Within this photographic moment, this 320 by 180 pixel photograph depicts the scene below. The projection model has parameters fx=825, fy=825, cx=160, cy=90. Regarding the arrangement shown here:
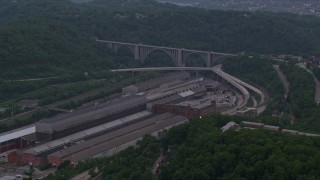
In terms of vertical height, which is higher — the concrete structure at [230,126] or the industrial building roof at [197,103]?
the concrete structure at [230,126]

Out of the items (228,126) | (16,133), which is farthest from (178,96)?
(228,126)

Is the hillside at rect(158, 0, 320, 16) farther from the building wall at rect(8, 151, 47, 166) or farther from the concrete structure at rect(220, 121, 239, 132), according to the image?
the concrete structure at rect(220, 121, 239, 132)

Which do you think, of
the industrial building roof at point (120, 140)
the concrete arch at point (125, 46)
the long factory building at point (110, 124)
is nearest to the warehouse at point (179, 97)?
the long factory building at point (110, 124)

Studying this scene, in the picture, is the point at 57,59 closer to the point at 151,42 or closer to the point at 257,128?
the point at 151,42

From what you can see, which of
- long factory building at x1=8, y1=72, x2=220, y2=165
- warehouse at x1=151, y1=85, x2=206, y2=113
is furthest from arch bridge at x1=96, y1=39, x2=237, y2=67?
long factory building at x1=8, y1=72, x2=220, y2=165

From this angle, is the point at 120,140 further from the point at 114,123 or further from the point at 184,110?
the point at 184,110

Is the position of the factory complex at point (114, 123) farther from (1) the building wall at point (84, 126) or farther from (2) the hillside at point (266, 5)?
(2) the hillside at point (266, 5)

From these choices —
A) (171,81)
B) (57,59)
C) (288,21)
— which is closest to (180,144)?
(171,81)
